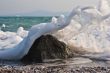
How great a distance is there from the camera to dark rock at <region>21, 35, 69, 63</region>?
27.1ft

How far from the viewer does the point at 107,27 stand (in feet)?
30.8

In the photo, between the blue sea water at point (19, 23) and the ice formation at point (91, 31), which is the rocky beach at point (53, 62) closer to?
the ice formation at point (91, 31)

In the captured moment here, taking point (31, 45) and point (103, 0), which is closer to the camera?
point (31, 45)

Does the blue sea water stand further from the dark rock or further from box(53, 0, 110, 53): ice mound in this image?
the dark rock

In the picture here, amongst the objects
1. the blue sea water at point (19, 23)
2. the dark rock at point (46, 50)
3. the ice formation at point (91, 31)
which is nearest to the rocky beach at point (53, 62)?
the dark rock at point (46, 50)

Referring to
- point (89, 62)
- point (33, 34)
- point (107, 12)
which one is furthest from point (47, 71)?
point (107, 12)

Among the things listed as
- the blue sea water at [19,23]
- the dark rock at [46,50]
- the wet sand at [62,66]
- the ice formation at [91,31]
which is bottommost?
the wet sand at [62,66]

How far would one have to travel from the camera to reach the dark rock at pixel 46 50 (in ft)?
27.1

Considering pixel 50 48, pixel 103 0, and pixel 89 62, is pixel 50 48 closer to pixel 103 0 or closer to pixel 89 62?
pixel 89 62

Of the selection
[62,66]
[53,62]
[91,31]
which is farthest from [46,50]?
[91,31]

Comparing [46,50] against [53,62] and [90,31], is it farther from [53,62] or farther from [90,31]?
[90,31]

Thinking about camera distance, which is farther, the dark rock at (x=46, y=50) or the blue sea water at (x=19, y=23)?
the blue sea water at (x=19, y=23)

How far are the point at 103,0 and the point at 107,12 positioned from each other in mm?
589

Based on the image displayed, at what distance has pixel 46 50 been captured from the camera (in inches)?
326
